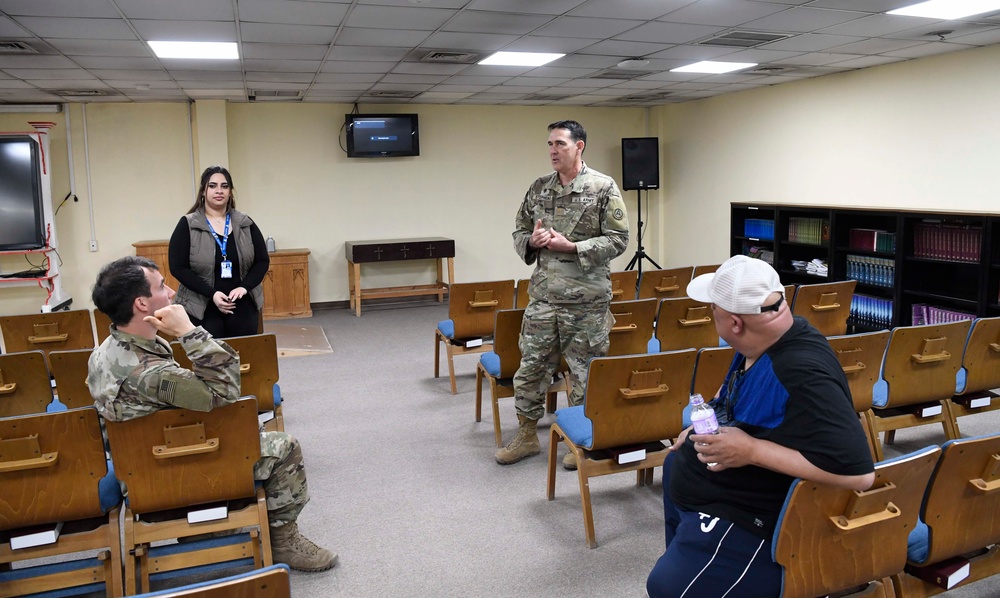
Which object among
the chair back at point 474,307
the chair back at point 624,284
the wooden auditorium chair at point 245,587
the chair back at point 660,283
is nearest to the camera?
the wooden auditorium chair at point 245,587

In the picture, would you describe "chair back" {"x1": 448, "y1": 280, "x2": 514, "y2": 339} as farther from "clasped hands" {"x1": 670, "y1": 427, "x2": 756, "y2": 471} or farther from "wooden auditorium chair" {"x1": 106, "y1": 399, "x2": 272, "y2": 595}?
"clasped hands" {"x1": 670, "y1": 427, "x2": 756, "y2": 471}

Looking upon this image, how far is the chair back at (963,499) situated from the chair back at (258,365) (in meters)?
2.69

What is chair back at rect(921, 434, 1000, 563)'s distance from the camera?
6.41 ft

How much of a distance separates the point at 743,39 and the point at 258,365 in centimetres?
472

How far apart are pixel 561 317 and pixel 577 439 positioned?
2.79 feet

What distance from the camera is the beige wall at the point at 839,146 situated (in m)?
6.49

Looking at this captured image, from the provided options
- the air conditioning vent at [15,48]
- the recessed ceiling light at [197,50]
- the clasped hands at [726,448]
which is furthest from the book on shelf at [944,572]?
the air conditioning vent at [15,48]

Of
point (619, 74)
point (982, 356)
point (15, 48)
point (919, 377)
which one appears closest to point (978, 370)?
point (982, 356)

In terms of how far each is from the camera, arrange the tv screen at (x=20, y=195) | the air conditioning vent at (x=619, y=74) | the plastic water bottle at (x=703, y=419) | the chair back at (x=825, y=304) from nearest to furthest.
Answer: the plastic water bottle at (x=703, y=419) < the chair back at (x=825, y=304) < the air conditioning vent at (x=619, y=74) < the tv screen at (x=20, y=195)

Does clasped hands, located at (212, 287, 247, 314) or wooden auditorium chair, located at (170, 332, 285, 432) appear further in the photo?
clasped hands, located at (212, 287, 247, 314)

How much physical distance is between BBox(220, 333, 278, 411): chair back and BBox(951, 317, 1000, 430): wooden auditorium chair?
338 centimetres

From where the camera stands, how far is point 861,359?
3297 mm

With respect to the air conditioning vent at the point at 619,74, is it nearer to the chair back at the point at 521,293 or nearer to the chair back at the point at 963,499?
the chair back at the point at 521,293

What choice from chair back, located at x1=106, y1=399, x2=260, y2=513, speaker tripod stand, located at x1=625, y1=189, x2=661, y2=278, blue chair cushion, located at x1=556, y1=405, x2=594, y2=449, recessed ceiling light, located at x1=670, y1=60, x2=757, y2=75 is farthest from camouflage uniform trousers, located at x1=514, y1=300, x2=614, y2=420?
speaker tripod stand, located at x1=625, y1=189, x2=661, y2=278
